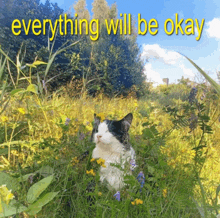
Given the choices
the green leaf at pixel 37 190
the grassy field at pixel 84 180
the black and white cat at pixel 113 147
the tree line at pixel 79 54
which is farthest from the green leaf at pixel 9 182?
the tree line at pixel 79 54

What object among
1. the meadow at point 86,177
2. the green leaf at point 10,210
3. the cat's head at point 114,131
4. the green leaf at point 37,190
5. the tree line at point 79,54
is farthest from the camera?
the tree line at point 79,54

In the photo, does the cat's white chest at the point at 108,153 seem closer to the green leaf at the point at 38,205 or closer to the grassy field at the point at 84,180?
the grassy field at the point at 84,180

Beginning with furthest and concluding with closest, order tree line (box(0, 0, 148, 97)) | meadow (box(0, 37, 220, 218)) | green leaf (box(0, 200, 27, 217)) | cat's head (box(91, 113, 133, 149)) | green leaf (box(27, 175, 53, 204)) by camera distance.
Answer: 1. tree line (box(0, 0, 148, 97))
2. cat's head (box(91, 113, 133, 149))
3. meadow (box(0, 37, 220, 218))
4. green leaf (box(27, 175, 53, 204))
5. green leaf (box(0, 200, 27, 217))

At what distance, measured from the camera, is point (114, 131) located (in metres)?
1.85

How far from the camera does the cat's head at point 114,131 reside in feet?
5.78

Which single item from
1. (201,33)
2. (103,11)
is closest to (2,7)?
(201,33)

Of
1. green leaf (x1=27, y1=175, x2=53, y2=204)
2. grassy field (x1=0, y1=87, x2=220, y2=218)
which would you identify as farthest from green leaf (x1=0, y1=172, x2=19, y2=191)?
green leaf (x1=27, y1=175, x2=53, y2=204)

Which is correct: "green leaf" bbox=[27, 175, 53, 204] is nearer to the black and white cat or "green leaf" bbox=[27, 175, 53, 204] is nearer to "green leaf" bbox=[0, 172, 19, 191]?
"green leaf" bbox=[0, 172, 19, 191]

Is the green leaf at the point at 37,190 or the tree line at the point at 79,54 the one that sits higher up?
the tree line at the point at 79,54

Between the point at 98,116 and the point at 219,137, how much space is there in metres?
2.51

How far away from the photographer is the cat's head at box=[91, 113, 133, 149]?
1.76 metres


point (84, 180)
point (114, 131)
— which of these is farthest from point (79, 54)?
point (84, 180)

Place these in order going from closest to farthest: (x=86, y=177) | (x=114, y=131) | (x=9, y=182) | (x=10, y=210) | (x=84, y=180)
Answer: (x=10, y=210) < (x=9, y=182) < (x=84, y=180) < (x=86, y=177) < (x=114, y=131)

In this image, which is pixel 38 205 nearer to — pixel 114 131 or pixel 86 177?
pixel 86 177
